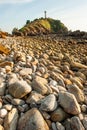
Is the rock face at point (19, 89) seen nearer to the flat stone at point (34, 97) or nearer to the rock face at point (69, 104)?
the flat stone at point (34, 97)

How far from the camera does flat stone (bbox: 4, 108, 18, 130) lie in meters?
3.74

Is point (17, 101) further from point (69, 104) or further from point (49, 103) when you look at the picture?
point (69, 104)

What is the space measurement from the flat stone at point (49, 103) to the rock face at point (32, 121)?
0.15 meters

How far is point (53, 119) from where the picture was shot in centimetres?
401

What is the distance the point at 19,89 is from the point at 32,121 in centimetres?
77

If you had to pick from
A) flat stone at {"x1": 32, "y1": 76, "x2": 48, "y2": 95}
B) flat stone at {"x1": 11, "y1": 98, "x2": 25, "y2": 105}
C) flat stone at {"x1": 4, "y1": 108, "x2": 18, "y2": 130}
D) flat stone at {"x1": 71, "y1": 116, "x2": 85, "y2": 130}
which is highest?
flat stone at {"x1": 32, "y1": 76, "x2": 48, "y2": 95}

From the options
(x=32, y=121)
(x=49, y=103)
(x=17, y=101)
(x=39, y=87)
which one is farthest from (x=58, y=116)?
(x=39, y=87)

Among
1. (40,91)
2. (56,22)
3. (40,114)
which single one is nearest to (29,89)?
(40,91)

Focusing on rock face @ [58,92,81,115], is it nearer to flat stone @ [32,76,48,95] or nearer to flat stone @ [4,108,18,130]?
flat stone @ [32,76,48,95]

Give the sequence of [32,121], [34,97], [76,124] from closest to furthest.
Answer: [32,121] → [76,124] → [34,97]

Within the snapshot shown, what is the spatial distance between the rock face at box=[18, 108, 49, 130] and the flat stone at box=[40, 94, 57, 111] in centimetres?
15

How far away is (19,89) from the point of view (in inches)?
174

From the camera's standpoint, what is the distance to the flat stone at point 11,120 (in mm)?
3744

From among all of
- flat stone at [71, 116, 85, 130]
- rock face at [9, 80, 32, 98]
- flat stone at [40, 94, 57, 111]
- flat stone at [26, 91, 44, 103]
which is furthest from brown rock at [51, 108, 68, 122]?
rock face at [9, 80, 32, 98]
